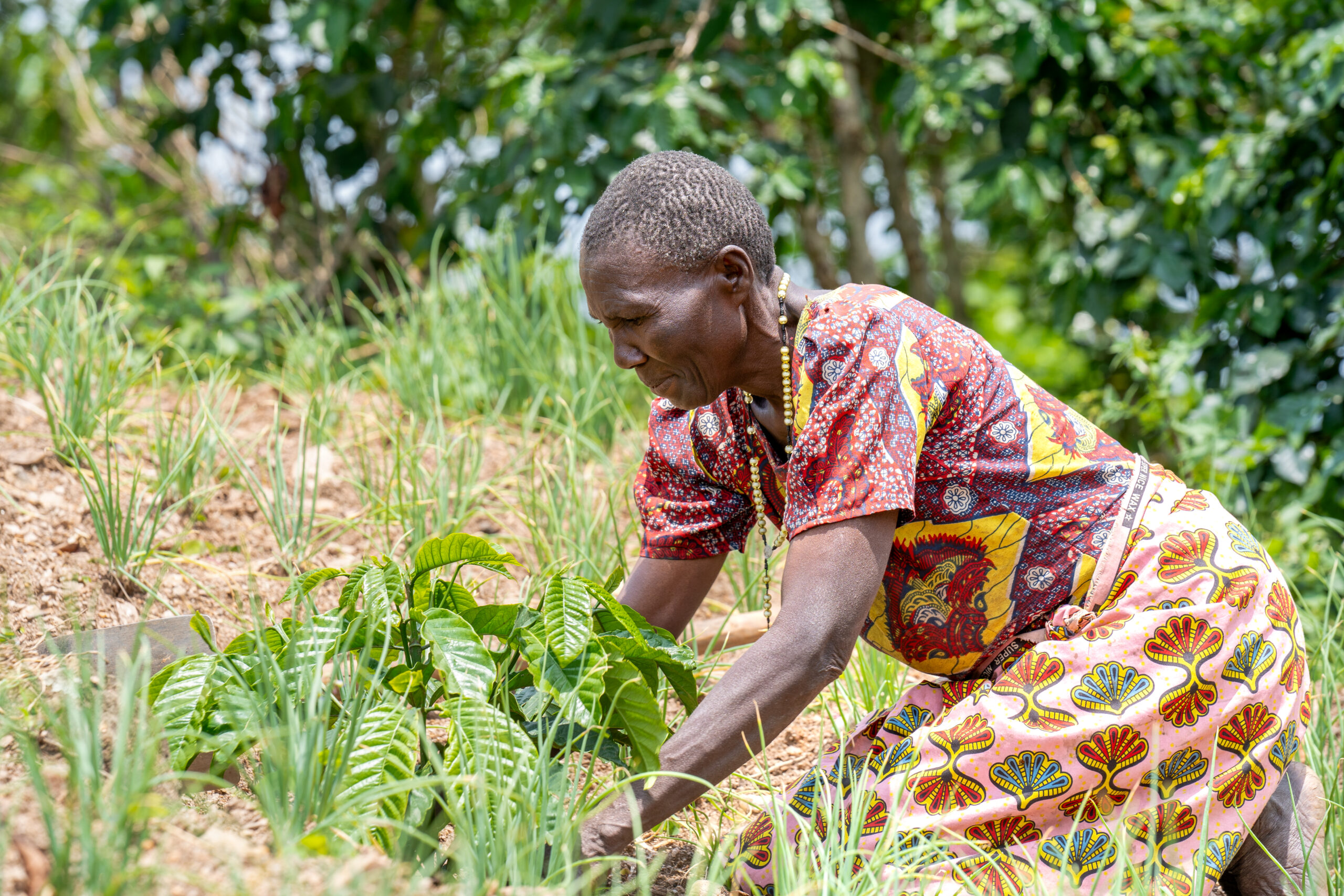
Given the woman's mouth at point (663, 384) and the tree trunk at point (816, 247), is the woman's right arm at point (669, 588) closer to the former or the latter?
the woman's mouth at point (663, 384)

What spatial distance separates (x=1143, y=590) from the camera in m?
1.64

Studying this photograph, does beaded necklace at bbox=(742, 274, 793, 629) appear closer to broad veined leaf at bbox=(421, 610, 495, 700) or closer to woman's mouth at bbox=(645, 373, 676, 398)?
woman's mouth at bbox=(645, 373, 676, 398)

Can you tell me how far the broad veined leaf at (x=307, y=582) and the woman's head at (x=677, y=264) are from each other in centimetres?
52

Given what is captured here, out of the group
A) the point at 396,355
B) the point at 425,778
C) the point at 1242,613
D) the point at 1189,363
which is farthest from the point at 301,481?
the point at 1189,363

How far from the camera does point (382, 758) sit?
1391 mm

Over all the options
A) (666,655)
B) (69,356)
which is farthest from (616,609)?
(69,356)

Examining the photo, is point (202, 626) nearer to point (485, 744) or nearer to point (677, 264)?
point (485, 744)

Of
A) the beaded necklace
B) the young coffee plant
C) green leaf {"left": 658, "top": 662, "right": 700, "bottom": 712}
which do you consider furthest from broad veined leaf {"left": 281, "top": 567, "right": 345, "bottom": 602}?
the beaded necklace

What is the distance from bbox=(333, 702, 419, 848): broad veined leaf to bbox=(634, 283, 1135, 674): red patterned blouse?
0.58 metres

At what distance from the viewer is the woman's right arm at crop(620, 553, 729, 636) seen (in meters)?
1.94

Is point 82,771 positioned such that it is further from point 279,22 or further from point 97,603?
point 279,22

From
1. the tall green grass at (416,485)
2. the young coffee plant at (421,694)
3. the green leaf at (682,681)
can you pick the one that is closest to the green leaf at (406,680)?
the young coffee plant at (421,694)

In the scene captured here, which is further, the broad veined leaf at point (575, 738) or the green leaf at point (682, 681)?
the green leaf at point (682, 681)

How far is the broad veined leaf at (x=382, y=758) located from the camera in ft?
4.49
